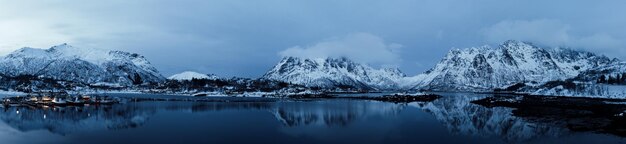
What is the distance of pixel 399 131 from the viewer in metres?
66.5

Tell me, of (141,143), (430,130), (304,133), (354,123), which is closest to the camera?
(141,143)

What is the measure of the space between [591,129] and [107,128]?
65389 mm

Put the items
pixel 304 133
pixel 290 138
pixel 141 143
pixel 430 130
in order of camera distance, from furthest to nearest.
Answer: pixel 430 130 → pixel 304 133 → pixel 290 138 → pixel 141 143

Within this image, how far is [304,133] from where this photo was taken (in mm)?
64250

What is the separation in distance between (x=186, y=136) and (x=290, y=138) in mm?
12358

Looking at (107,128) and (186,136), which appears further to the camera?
(107,128)

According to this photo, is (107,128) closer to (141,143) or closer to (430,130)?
(141,143)

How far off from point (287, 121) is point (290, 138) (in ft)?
75.8

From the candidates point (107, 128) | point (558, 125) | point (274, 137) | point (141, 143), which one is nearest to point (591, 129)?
point (558, 125)

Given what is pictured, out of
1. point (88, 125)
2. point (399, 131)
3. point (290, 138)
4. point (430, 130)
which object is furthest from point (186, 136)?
point (430, 130)

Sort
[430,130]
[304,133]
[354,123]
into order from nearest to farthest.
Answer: [304,133] → [430,130] → [354,123]

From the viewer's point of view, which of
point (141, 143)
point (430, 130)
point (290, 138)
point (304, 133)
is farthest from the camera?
point (430, 130)

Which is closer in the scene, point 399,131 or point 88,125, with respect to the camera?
point 399,131

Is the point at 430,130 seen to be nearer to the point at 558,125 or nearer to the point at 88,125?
the point at 558,125
